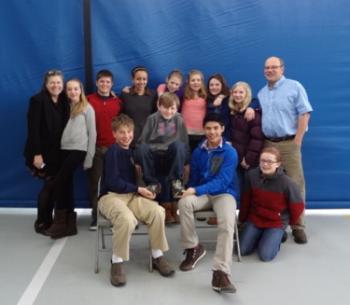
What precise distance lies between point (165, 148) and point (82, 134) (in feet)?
2.27

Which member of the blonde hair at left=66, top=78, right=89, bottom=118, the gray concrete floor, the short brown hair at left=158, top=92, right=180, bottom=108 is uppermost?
the short brown hair at left=158, top=92, right=180, bottom=108

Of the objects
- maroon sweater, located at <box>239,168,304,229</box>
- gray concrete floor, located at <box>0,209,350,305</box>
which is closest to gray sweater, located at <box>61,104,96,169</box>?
gray concrete floor, located at <box>0,209,350,305</box>

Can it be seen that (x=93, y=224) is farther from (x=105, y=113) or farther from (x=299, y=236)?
(x=299, y=236)

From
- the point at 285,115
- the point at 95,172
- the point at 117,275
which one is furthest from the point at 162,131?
the point at 117,275

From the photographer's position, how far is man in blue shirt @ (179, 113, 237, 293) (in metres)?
3.00

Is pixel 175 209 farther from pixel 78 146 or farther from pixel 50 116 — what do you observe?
pixel 50 116

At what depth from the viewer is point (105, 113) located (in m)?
3.76

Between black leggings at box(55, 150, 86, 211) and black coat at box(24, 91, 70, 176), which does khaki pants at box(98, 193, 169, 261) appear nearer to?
black leggings at box(55, 150, 86, 211)

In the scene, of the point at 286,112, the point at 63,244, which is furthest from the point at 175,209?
the point at 286,112

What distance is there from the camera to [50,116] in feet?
11.7

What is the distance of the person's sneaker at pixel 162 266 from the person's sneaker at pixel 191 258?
11 centimetres

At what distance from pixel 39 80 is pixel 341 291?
304 cm

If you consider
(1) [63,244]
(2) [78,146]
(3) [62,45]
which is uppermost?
(3) [62,45]

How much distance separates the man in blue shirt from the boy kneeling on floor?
0.18 meters
